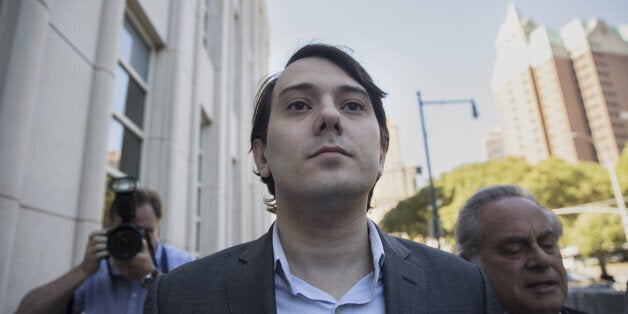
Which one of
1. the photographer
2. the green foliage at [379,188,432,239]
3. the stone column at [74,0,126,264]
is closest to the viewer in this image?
the photographer

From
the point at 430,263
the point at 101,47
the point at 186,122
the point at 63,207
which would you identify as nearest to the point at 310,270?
the point at 430,263

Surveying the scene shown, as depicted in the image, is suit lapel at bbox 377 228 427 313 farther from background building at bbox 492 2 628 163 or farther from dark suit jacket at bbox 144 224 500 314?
background building at bbox 492 2 628 163

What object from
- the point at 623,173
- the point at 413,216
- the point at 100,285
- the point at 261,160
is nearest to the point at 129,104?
the point at 100,285

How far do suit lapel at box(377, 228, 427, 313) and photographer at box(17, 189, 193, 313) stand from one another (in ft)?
5.15

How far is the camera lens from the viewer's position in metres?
2.51

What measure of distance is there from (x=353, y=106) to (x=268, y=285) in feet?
3.16

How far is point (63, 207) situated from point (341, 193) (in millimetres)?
3113

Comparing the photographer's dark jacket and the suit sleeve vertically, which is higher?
the suit sleeve

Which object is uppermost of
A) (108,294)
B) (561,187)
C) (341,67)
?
(561,187)

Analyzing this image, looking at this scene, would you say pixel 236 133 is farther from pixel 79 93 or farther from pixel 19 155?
pixel 19 155

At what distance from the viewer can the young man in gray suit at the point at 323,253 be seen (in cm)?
160

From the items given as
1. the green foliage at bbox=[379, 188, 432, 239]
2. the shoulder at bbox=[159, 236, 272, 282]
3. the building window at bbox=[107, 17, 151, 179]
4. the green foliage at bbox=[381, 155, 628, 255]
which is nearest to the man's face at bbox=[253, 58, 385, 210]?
the shoulder at bbox=[159, 236, 272, 282]

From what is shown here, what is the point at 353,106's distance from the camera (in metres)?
1.99

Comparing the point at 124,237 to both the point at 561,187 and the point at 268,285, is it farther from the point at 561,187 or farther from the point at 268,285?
the point at 561,187
